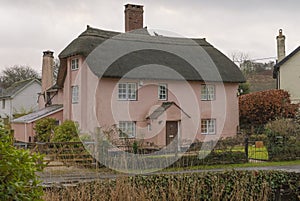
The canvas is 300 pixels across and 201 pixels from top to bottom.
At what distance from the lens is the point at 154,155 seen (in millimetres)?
18422

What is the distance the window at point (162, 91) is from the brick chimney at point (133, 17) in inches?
216

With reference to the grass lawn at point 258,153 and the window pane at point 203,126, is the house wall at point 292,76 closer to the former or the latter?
the window pane at point 203,126

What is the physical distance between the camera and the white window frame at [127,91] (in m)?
26.2

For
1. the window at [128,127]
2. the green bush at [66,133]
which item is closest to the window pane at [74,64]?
the green bush at [66,133]

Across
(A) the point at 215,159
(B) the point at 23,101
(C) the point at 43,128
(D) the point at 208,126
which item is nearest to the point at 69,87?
(C) the point at 43,128

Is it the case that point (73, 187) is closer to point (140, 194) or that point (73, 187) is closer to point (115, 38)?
point (140, 194)

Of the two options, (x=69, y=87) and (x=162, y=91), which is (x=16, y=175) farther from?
(x=69, y=87)

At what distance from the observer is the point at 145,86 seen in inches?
1069

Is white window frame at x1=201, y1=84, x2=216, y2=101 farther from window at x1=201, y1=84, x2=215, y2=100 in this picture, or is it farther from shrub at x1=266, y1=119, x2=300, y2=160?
shrub at x1=266, y1=119, x2=300, y2=160

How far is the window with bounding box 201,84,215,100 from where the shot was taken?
2968cm

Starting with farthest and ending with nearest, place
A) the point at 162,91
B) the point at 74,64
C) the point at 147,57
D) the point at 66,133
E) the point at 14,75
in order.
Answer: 1. the point at 14,75
2. the point at 147,57
3. the point at 162,91
4. the point at 74,64
5. the point at 66,133

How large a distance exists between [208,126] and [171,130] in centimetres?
354

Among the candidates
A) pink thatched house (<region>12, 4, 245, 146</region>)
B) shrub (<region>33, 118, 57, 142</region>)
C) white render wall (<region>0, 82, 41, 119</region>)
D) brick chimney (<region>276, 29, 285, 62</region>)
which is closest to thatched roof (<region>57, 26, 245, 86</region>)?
pink thatched house (<region>12, 4, 245, 146</region>)

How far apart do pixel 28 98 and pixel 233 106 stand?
29158 millimetres
